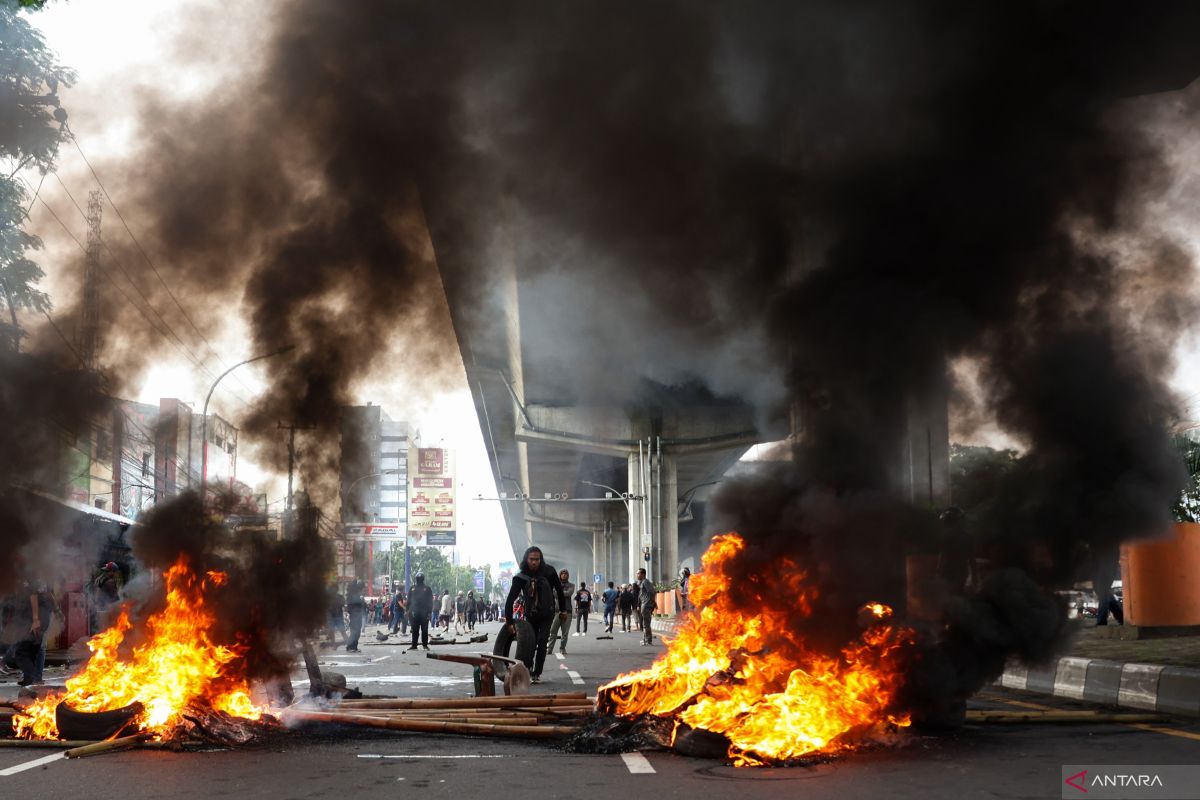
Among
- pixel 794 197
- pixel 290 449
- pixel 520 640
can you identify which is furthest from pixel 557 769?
pixel 520 640

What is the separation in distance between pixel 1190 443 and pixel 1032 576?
16.2 metres

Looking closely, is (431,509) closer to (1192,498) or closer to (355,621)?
(355,621)

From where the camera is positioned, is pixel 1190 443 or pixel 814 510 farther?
pixel 1190 443

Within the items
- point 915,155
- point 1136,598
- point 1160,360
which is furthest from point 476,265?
point 1136,598

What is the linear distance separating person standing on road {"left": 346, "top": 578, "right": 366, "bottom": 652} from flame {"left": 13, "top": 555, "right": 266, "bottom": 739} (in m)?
14.5

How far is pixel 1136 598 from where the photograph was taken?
14.5 m

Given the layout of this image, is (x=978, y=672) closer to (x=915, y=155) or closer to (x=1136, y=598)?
(x=915, y=155)

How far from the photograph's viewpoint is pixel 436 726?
7691 mm

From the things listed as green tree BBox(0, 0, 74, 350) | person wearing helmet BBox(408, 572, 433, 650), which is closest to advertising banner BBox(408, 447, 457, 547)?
person wearing helmet BBox(408, 572, 433, 650)

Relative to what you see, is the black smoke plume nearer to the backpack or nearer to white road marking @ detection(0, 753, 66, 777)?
the backpack

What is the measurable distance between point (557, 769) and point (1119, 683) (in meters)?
5.97

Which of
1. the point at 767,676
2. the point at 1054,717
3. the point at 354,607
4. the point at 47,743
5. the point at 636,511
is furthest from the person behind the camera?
the point at 636,511

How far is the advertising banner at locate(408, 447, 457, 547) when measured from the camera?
6682 centimetres

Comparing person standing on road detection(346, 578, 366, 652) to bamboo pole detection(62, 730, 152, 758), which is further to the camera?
person standing on road detection(346, 578, 366, 652)
